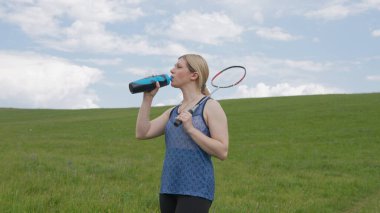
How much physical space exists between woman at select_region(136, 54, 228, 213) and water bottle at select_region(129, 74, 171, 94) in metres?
0.06

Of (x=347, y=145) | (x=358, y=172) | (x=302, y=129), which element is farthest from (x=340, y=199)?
(x=302, y=129)

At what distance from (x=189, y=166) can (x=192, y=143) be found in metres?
0.21

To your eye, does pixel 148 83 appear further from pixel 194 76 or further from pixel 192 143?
pixel 192 143

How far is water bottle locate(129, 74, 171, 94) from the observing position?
4395 millimetres

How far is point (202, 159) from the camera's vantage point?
443 cm

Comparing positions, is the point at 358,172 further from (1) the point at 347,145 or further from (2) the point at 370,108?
(2) the point at 370,108

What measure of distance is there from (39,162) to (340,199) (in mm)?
7808

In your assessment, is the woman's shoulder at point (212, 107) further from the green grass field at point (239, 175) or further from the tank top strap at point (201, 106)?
the green grass field at point (239, 175)

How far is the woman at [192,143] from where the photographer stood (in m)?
4.32

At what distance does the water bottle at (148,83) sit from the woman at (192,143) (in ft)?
0.20

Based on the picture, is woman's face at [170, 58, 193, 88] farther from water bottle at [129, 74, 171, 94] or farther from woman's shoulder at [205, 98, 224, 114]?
woman's shoulder at [205, 98, 224, 114]

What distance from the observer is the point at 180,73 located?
4562 mm

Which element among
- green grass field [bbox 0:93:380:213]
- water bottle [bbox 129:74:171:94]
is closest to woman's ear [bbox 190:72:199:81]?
water bottle [bbox 129:74:171:94]

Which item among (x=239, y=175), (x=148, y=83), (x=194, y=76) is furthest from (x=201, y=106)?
(x=239, y=175)
